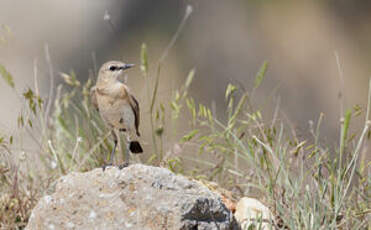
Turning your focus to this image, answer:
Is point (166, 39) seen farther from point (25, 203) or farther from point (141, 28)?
point (25, 203)

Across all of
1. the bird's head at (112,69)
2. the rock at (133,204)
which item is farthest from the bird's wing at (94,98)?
the rock at (133,204)

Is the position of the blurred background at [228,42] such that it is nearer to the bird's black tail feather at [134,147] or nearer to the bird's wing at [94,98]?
the bird's wing at [94,98]

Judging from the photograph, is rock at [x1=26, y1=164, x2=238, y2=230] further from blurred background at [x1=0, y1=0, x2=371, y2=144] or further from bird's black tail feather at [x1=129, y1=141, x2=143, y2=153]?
blurred background at [x1=0, y1=0, x2=371, y2=144]

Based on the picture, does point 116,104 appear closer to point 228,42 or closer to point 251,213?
point 251,213

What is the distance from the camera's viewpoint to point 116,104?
3.85 metres

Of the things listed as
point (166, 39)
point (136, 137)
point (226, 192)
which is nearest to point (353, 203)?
point (226, 192)

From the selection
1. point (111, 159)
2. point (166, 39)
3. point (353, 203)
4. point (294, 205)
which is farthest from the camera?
point (166, 39)

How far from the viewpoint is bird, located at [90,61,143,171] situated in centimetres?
386

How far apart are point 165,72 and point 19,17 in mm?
2107

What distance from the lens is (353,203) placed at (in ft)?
10.9

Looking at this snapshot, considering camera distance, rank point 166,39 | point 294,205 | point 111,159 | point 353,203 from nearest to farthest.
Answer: point 294,205, point 353,203, point 111,159, point 166,39

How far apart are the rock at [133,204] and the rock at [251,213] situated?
0.64ft

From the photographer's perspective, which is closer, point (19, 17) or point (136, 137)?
point (136, 137)

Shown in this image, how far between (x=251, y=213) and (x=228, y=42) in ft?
20.7
